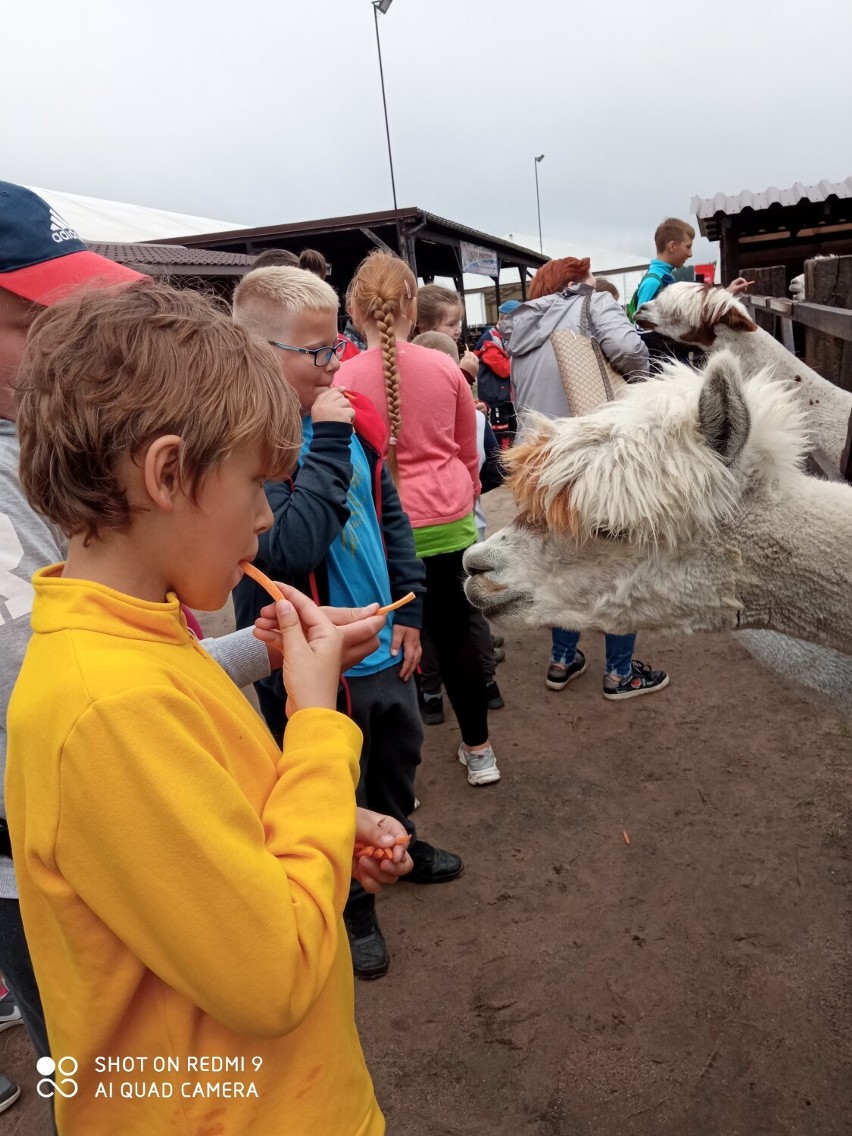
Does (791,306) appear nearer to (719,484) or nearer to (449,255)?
(719,484)

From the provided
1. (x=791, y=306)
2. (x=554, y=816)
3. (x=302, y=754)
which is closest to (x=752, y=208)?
(x=791, y=306)

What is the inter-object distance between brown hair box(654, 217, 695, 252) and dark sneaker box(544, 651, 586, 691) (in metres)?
3.20

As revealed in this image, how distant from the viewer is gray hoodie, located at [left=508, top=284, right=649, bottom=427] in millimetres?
3350

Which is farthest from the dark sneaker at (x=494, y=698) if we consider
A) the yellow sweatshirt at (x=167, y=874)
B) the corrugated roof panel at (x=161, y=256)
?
the corrugated roof panel at (x=161, y=256)

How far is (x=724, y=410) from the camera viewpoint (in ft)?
5.24

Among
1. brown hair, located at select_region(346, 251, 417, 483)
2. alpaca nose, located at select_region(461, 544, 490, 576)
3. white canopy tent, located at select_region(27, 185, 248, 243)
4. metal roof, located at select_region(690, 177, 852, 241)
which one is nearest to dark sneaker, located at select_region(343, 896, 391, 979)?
alpaca nose, located at select_region(461, 544, 490, 576)

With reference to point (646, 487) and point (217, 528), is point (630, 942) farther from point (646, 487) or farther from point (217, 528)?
point (217, 528)

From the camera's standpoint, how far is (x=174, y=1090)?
85 cm

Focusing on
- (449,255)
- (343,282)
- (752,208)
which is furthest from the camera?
(449,255)

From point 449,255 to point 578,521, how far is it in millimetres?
19225

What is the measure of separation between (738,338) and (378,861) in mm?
3588

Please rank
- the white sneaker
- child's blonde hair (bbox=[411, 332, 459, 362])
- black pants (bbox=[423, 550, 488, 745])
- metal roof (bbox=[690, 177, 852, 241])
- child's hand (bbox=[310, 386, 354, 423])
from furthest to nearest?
1. metal roof (bbox=[690, 177, 852, 241])
2. child's blonde hair (bbox=[411, 332, 459, 362])
3. the white sneaker
4. black pants (bbox=[423, 550, 488, 745])
5. child's hand (bbox=[310, 386, 354, 423])

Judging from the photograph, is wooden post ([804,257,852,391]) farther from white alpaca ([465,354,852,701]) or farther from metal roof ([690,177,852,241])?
metal roof ([690,177,852,241])

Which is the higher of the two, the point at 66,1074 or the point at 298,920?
the point at 298,920
